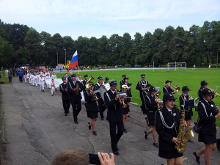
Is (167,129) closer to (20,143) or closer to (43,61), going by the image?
(20,143)

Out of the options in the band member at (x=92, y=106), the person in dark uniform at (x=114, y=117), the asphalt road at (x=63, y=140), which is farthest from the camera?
the band member at (x=92, y=106)

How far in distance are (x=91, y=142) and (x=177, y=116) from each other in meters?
3.74

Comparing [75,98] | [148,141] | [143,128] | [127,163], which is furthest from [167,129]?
[75,98]

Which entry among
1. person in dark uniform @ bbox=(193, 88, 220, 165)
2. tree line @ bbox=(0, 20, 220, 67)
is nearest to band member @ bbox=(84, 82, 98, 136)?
person in dark uniform @ bbox=(193, 88, 220, 165)

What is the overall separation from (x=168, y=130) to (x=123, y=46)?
324ft

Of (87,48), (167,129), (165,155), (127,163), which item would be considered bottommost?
(127,163)

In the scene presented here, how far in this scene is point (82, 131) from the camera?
899cm

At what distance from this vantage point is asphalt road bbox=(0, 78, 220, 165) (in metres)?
6.31

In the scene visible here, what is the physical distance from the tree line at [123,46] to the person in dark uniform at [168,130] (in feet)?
234

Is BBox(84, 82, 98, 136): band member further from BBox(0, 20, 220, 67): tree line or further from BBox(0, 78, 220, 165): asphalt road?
BBox(0, 20, 220, 67): tree line

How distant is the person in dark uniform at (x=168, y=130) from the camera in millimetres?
4676

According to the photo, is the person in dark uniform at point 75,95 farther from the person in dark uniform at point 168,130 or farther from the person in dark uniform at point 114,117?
the person in dark uniform at point 168,130

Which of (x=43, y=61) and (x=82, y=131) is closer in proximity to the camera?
(x=82, y=131)

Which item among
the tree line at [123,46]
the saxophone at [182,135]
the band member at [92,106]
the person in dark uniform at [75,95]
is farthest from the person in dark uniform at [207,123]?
the tree line at [123,46]
